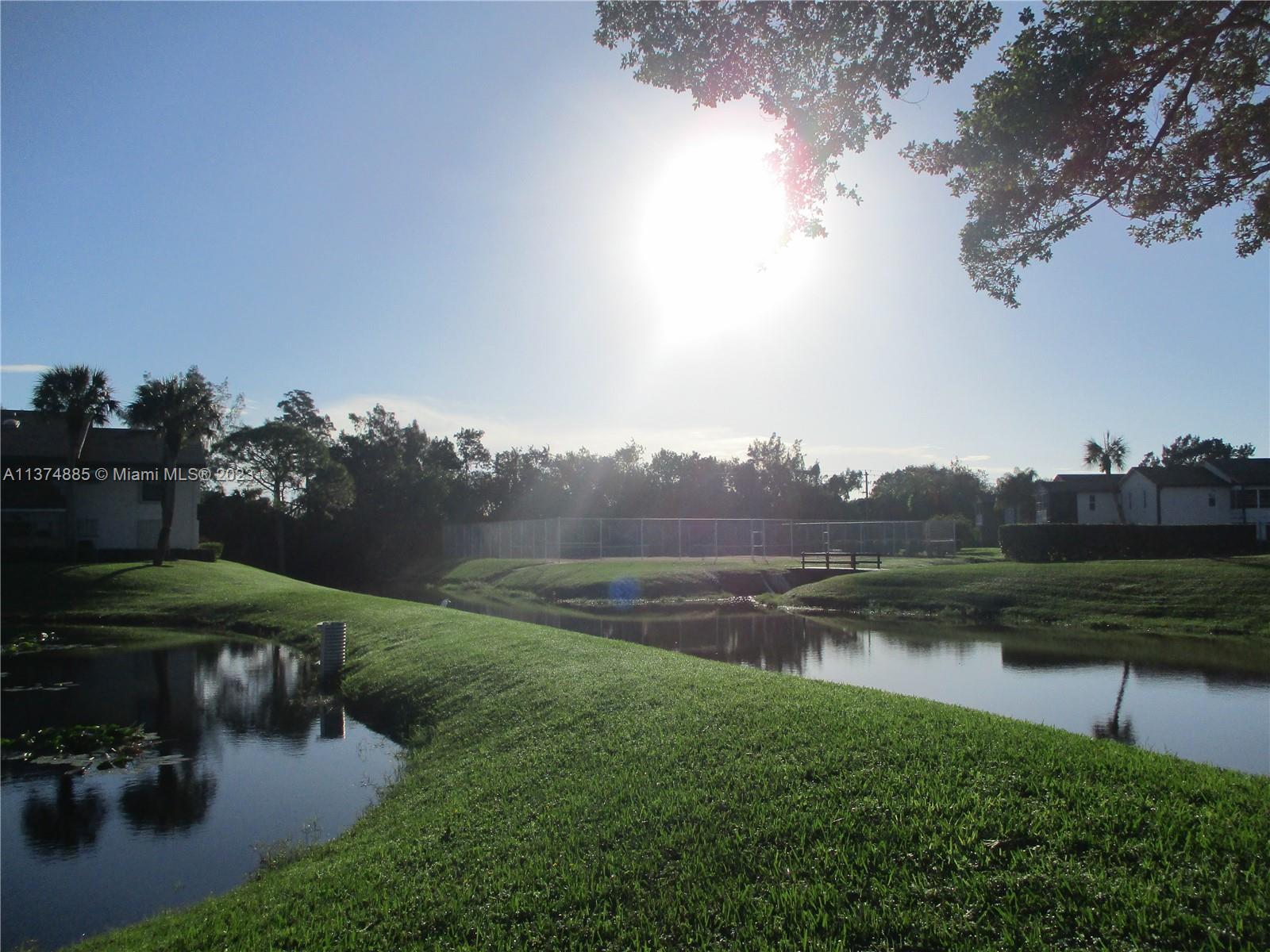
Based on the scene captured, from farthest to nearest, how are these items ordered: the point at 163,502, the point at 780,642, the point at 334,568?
the point at 334,568 < the point at 163,502 < the point at 780,642

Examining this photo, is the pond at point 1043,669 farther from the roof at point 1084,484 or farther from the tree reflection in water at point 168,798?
the roof at point 1084,484

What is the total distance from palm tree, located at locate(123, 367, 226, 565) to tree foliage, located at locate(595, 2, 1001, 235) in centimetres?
3575

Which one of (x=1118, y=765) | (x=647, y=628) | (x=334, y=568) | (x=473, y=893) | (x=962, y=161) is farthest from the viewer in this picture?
(x=334, y=568)

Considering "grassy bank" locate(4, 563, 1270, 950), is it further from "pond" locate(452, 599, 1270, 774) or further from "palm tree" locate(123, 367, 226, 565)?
"palm tree" locate(123, 367, 226, 565)

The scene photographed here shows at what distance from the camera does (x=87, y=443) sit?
1634 inches

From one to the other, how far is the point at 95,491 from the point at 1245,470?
61368mm

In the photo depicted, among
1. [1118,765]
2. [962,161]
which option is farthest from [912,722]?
[962,161]

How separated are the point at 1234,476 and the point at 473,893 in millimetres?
54704

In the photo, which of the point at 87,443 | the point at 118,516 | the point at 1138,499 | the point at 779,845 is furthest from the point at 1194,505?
the point at 87,443

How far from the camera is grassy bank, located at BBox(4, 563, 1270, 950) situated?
4.18 meters

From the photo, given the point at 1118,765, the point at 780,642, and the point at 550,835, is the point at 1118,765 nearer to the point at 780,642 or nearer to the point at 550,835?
the point at 550,835

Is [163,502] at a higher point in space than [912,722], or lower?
higher

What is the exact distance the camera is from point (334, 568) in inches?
2319

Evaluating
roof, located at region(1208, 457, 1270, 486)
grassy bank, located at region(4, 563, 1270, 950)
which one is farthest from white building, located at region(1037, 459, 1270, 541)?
grassy bank, located at region(4, 563, 1270, 950)
